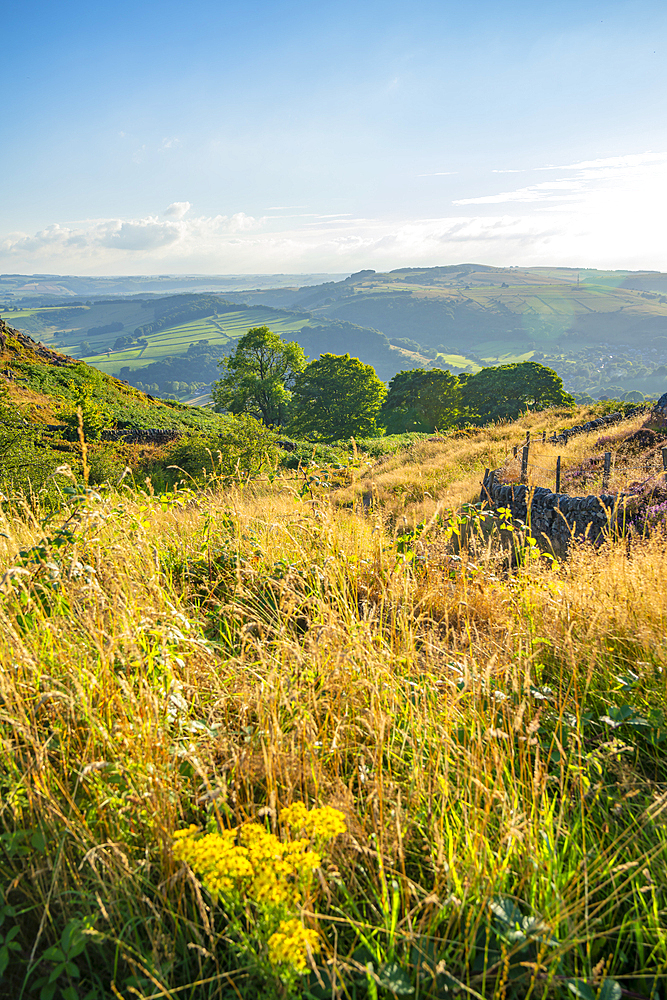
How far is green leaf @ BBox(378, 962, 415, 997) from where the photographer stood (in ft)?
4.39

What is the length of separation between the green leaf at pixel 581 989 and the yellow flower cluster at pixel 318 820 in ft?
2.37

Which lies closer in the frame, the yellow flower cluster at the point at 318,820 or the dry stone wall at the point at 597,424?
the yellow flower cluster at the point at 318,820

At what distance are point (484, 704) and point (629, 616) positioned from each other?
115 centimetres

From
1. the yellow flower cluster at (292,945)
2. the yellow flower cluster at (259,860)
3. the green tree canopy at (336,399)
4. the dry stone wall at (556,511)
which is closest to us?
the yellow flower cluster at (292,945)

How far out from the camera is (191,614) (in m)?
3.21

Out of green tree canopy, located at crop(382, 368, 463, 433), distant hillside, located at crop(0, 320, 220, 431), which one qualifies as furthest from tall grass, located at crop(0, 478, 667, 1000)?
green tree canopy, located at crop(382, 368, 463, 433)

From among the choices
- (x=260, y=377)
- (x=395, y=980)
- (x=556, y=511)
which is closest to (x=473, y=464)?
(x=556, y=511)

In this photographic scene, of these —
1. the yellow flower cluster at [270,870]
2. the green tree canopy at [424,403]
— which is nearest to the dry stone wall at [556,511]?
the yellow flower cluster at [270,870]

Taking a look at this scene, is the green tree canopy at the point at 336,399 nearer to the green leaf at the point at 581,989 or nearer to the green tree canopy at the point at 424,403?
the green tree canopy at the point at 424,403

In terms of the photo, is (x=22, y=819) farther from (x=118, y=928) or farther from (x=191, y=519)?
(x=191, y=519)

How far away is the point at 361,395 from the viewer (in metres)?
46.7

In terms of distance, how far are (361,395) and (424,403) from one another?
602 centimetres

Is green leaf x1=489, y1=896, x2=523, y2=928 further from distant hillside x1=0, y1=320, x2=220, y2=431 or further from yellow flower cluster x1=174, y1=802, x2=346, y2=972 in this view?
distant hillside x1=0, y1=320, x2=220, y2=431

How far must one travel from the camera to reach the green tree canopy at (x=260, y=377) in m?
47.6
